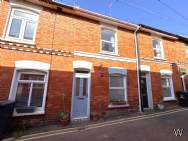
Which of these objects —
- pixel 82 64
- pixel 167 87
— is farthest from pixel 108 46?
pixel 167 87

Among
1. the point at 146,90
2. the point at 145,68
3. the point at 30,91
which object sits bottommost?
the point at 30,91

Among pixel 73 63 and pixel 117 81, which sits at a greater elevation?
pixel 73 63

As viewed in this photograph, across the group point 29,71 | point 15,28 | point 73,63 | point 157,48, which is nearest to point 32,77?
point 29,71

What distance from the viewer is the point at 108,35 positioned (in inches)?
392

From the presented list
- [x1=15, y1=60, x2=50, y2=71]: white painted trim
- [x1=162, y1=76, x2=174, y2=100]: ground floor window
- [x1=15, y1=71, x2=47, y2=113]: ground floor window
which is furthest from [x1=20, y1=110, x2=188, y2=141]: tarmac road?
[x1=162, y1=76, x2=174, y2=100]: ground floor window

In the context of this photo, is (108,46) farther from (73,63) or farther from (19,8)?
(19,8)

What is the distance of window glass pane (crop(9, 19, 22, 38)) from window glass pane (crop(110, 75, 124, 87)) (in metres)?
5.70

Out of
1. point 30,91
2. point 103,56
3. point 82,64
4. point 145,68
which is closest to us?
point 30,91

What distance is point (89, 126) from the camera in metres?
6.69

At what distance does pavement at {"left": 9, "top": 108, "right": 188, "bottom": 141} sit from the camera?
17.2 ft

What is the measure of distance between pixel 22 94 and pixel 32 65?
4.61ft

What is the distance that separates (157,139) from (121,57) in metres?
5.52
